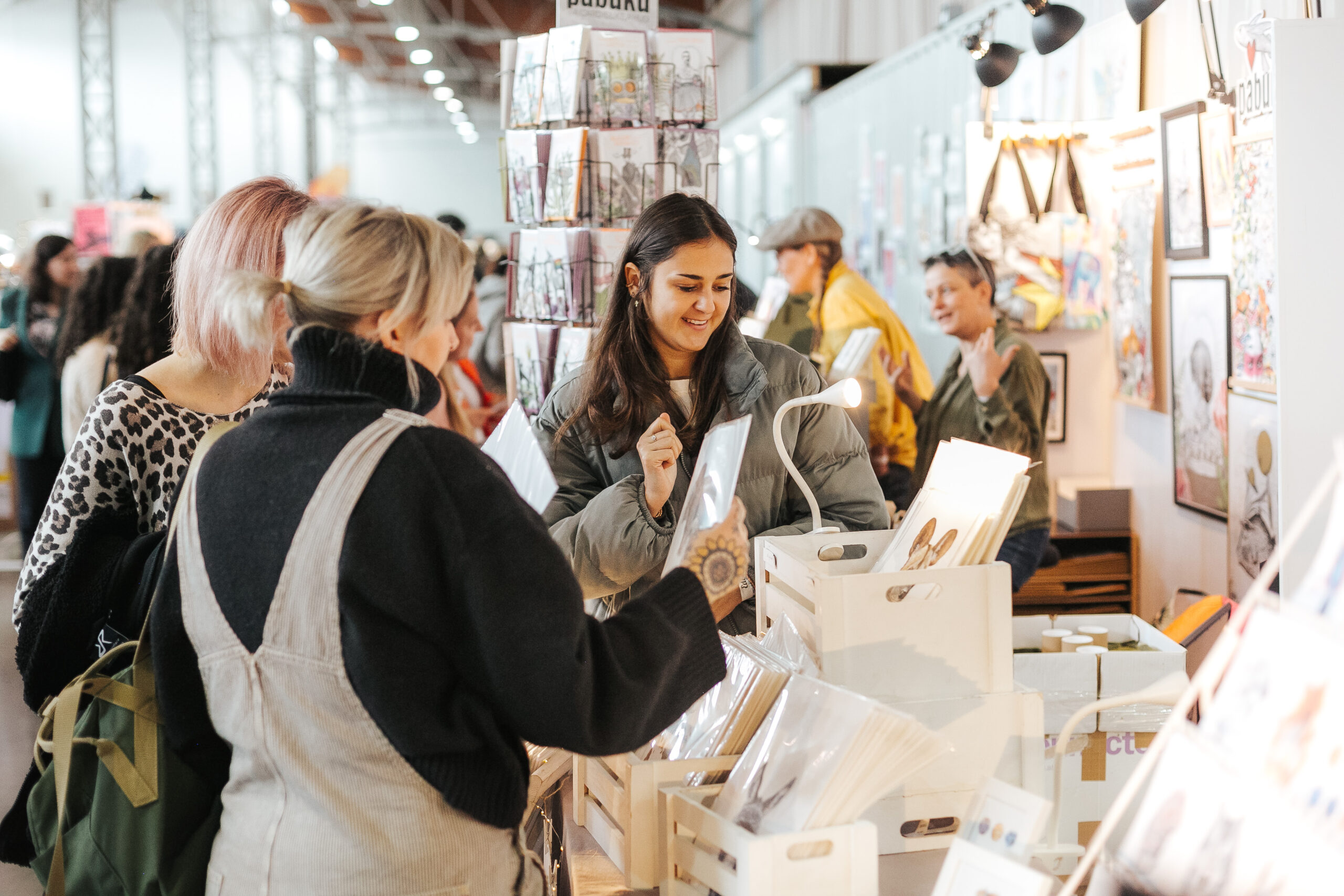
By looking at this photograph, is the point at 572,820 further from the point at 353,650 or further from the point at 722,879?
the point at 353,650

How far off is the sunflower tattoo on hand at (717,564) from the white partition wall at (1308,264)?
151 centimetres

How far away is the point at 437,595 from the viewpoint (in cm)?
135

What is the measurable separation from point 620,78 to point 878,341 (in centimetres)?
152

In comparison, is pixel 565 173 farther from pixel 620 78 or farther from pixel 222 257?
pixel 222 257

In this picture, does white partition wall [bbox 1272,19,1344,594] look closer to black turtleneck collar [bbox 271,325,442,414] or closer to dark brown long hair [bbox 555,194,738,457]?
dark brown long hair [bbox 555,194,738,457]

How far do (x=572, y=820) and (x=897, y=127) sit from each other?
6273 mm

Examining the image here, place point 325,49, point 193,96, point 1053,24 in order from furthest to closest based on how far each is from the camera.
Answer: point 325,49, point 193,96, point 1053,24

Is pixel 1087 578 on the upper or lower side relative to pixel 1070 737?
lower

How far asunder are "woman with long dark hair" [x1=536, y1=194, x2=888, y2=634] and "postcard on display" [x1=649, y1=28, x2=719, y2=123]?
1.10m

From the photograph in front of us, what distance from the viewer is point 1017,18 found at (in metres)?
5.38

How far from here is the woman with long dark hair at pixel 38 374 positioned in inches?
218

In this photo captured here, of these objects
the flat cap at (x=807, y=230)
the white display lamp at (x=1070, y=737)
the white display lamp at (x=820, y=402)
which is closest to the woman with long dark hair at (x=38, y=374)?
the flat cap at (x=807, y=230)

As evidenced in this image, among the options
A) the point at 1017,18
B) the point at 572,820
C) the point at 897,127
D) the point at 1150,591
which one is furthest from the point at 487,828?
the point at 897,127

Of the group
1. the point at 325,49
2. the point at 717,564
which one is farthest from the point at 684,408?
the point at 325,49
